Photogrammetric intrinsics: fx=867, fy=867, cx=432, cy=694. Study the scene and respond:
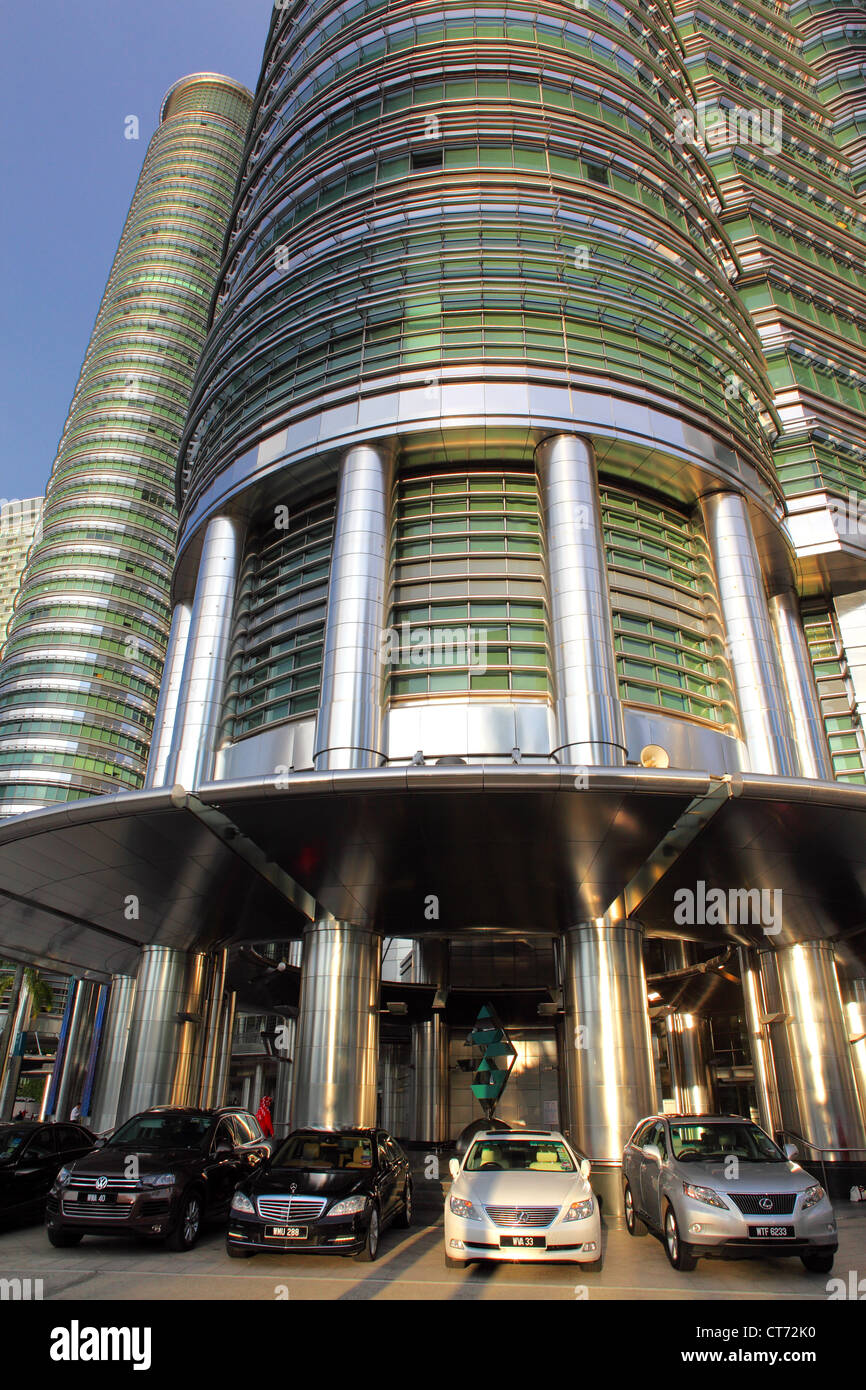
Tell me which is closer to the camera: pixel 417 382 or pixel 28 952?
pixel 417 382

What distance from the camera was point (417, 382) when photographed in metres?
24.9

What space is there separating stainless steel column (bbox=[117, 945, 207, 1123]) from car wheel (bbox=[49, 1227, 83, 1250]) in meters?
12.0

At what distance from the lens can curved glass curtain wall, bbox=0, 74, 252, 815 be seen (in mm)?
71625

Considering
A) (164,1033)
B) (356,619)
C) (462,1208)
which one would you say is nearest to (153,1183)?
(462,1208)

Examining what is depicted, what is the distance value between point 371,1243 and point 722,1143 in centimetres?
448

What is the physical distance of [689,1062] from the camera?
1406 inches

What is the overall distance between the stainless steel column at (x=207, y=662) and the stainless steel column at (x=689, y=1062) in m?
22.6

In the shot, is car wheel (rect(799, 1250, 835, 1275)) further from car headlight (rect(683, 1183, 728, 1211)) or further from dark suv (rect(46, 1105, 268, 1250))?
dark suv (rect(46, 1105, 268, 1250))

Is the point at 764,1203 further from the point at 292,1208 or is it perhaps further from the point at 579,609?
the point at 579,609

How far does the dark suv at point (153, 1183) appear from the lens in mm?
10555

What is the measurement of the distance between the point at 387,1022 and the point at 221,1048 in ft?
41.4
